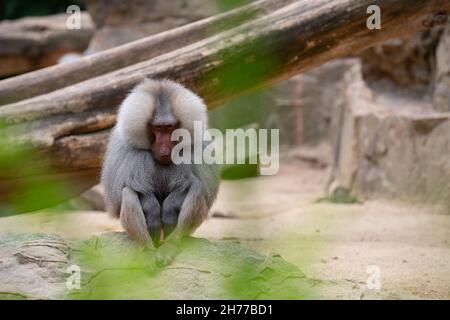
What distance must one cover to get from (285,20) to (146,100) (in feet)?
5.33

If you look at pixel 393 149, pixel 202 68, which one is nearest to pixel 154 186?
pixel 202 68

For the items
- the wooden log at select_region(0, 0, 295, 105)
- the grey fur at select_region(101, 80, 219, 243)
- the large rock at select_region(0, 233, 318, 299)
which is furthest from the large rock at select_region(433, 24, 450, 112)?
the large rock at select_region(0, 233, 318, 299)

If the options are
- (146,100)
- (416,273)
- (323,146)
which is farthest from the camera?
(323,146)

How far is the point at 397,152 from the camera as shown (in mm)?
7035

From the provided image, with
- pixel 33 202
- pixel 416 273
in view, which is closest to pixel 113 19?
pixel 416 273

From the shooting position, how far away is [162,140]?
3.79 meters

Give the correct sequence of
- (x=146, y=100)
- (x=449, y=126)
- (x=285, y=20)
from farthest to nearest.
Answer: (x=449, y=126) → (x=285, y=20) → (x=146, y=100)

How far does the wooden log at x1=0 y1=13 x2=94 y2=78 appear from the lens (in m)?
11.0

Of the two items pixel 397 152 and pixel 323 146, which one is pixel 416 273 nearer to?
pixel 397 152

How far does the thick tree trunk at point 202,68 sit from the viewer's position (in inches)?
185

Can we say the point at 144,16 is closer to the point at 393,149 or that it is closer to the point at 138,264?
the point at 393,149

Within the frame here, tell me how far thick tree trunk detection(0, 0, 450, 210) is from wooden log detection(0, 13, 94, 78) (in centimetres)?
663

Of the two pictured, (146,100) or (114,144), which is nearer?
(146,100)

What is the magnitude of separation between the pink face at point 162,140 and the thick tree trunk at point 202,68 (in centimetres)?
97
